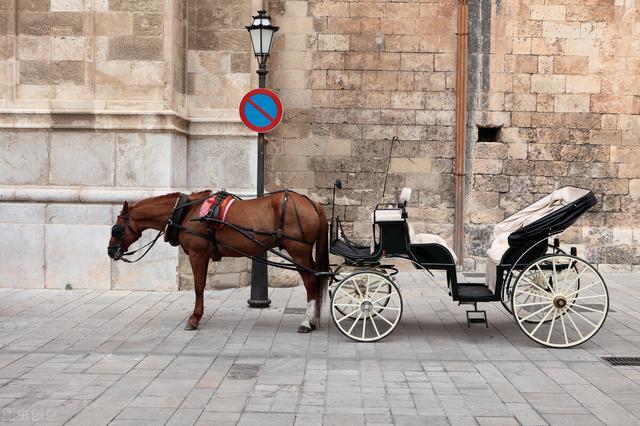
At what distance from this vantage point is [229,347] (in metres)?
7.20

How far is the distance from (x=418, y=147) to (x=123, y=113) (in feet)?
16.2

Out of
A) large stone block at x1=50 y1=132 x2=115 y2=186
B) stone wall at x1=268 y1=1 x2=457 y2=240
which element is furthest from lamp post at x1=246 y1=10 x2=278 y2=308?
stone wall at x1=268 y1=1 x2=457 y2=240

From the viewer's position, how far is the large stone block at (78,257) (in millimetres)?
10477

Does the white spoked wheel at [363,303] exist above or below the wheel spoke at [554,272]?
below

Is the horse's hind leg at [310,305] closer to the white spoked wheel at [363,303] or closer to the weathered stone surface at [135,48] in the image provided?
the white spoked wheel at [363,303]

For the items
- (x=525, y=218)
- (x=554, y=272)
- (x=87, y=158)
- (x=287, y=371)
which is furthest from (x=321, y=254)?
(x=87, y=158)

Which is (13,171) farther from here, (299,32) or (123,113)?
(299,32)

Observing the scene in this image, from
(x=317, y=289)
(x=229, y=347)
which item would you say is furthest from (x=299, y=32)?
(x=229, y=347)

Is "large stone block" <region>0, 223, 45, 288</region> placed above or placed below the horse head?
below

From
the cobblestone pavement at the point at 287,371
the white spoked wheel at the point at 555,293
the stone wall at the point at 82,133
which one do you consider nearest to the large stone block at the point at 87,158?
the stone wall at the point at 82,133

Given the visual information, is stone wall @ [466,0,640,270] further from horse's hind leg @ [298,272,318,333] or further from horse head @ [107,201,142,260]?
horse head @ [107,201,142,260]

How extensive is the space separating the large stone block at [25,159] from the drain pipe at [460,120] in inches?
259

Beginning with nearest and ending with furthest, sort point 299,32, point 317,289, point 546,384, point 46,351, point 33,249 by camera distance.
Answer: point 546,384 < point 46,351 < point 317,289 < point 33,249 < point 299,32

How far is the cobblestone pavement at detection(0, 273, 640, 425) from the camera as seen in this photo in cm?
506
